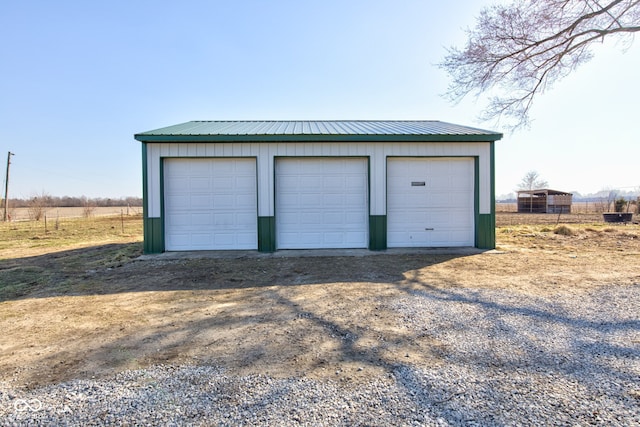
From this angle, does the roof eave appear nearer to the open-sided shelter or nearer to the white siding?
the white siding

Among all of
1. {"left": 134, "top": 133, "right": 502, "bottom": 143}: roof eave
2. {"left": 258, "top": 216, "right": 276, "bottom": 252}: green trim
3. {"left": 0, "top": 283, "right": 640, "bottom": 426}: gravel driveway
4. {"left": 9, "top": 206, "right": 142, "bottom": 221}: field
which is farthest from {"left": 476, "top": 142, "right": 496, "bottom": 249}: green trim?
{"left": 9, "top": 206, "right": 142, "bottom": 221}: field

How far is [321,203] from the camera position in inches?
340

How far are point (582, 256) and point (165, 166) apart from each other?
10.3 metres

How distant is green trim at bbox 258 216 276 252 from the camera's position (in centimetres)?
832

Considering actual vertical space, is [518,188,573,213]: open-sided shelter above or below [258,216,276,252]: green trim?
above

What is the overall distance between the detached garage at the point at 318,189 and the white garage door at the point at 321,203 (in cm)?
3

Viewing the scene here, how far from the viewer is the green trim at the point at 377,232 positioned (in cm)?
847

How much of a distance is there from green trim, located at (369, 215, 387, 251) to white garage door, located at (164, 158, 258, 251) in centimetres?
299

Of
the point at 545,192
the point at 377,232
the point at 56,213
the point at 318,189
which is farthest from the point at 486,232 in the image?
the point at 56,213

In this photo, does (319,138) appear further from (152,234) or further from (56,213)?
(56,213)

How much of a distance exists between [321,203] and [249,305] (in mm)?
4695

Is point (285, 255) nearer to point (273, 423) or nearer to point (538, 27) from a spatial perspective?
point (273, 423)

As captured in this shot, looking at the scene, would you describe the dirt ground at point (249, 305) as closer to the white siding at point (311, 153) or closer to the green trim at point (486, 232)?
the green trim at point (486, 232)

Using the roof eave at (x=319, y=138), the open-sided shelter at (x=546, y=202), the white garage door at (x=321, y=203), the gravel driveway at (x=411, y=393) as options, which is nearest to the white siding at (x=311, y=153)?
the roof eave at (x=319, y=138)
